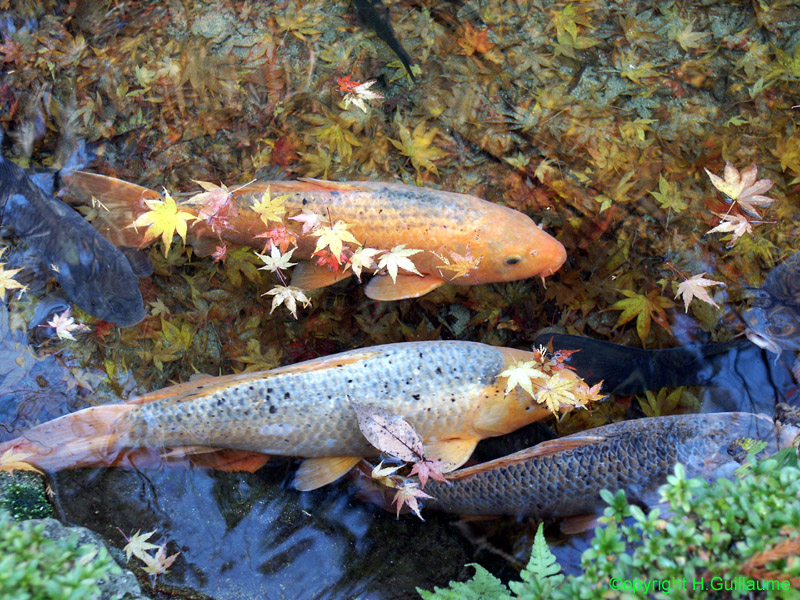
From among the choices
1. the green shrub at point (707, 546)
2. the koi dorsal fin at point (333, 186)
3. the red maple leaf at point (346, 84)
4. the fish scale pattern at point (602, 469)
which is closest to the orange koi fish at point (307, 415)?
the fish scale pattern at point (602, 469)

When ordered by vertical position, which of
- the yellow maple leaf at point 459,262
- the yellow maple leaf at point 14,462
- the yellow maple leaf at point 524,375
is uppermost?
the yellow maple leaf at point 459,262

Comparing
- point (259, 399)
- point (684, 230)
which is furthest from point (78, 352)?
point (684, 230)

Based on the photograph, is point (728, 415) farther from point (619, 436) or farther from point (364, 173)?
point (364, 173)

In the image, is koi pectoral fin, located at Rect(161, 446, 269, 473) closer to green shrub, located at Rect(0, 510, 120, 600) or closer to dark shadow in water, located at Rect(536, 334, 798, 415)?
green shrub, located at Rect(0, 510, 120, 600)

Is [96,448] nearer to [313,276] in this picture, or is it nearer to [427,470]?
[313,276]

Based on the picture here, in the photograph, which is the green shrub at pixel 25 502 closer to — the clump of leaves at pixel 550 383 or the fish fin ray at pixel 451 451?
the fish fin ray at pixel 451 451

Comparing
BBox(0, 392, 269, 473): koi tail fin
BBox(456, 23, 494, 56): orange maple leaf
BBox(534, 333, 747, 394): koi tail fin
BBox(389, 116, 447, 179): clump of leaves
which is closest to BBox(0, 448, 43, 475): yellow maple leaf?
BBox(0, 392, 269, 473): koi tail fin

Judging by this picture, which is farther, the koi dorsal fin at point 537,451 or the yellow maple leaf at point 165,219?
the yellow maple leaf at point 165,219
